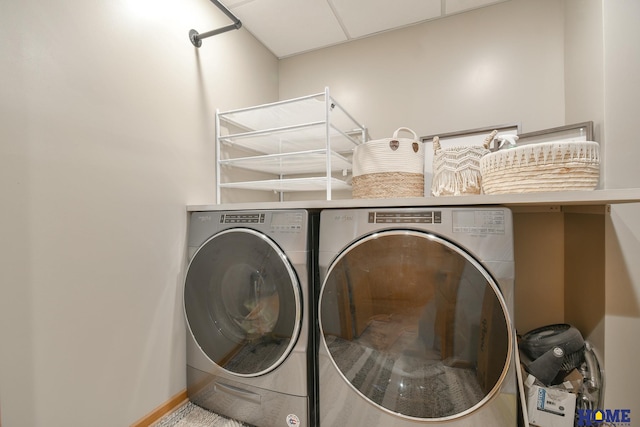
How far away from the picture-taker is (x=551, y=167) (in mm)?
819

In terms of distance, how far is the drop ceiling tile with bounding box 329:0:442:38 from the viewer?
4.98ft

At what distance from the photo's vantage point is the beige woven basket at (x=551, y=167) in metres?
0.80

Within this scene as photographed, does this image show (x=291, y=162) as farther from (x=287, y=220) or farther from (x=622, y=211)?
(x=622, y=211)

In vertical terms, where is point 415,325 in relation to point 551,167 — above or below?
below

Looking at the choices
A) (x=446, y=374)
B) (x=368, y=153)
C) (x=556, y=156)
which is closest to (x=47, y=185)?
(x=368, y=153)

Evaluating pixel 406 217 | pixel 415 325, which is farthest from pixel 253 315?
pixel 406 217

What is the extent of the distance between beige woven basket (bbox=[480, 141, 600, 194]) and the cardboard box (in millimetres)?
774

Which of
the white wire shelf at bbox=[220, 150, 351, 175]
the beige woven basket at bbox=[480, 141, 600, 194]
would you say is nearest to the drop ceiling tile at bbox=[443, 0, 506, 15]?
the white wire shelf at bbox=[220, 150, 351, 175]

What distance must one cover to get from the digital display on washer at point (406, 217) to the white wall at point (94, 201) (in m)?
0.97

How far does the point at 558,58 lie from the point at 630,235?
103 centimetres

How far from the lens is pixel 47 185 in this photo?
0.85 m

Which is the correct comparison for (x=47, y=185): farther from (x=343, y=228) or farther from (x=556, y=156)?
(x=556, y=156)

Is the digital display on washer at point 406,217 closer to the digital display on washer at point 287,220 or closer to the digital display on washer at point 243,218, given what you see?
the digital display on washer at point 287,220

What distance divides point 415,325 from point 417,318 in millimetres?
27
